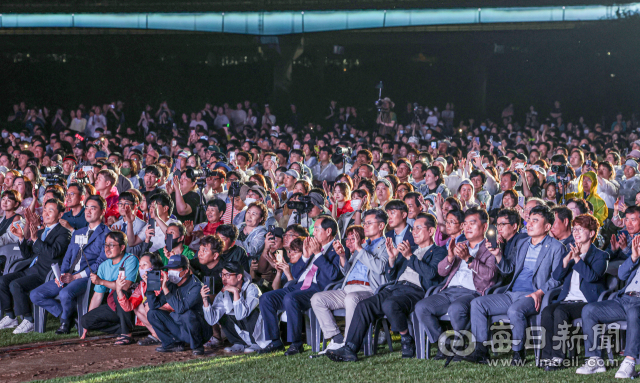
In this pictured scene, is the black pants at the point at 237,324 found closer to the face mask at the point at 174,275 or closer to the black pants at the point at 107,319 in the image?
the face mask at the point at 174,275

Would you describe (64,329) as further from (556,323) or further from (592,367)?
(592,367)

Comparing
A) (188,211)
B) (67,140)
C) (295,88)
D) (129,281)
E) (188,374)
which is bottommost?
(188,374)

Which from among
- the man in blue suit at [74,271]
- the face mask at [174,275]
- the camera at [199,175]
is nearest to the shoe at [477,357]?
the face mask at [174,275]

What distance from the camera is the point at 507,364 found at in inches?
227

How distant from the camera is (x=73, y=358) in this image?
6469 millimetres

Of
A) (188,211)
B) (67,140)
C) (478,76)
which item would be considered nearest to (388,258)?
(188,211)

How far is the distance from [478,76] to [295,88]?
21.1ft

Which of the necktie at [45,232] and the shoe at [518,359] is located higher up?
the necktie at [45,232]

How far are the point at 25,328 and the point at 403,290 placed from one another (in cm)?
386

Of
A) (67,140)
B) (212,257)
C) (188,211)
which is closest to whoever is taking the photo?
(212,257)

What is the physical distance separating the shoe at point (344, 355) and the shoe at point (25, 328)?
328cm

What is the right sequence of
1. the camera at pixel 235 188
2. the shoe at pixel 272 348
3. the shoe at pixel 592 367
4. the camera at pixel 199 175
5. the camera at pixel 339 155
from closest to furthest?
1. the shoe at pixel 592 367
2. the shoe at pixel 272 348
3. the camera at pixel 235 188
4. the camera at pixel 199 175
5. the camera at pixel 339 155

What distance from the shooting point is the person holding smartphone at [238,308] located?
654 cm

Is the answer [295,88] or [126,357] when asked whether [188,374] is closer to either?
[126,357]
